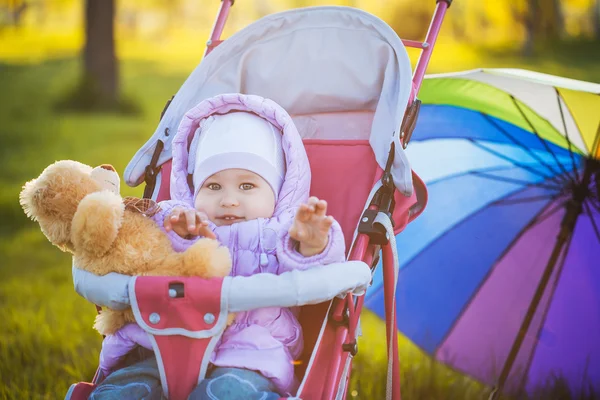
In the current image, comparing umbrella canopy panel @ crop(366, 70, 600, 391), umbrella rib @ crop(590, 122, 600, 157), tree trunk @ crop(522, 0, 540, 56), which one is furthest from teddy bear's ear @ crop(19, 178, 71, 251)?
tree trunk @ crop(522, 0, 540, 56)

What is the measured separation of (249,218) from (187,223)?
306 mm

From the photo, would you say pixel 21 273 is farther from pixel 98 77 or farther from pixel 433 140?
pixel 98 77

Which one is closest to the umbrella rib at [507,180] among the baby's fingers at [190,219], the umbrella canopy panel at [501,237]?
the umbrella canopy panel at [501,237]

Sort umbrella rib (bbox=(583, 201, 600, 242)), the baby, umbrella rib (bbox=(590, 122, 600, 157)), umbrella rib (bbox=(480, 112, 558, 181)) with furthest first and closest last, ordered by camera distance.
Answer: umbrella rib (bbox=(480, 112, 558, 181)) < umbrella rib (bbox=(583, 201, 600, 242)) < umbrella rib (bbox=(590, 122, 600, 157)) < the baby

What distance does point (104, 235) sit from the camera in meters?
2.04

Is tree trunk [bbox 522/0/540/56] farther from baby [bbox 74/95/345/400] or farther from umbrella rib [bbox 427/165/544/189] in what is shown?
baby [bbox 74/95/345/400]

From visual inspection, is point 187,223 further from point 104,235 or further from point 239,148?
point 239,148

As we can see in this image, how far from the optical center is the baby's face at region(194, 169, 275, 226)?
243cm

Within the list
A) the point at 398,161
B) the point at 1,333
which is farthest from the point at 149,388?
the point at 1,333

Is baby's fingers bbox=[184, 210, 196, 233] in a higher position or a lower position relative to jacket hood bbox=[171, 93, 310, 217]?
lower

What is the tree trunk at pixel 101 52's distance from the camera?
9.95m

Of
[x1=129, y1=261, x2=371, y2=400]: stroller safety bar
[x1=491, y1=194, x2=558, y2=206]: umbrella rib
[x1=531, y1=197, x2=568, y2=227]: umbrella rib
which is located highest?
[x1=491, y1=194, x2=558, y2=206]: umbrella rib

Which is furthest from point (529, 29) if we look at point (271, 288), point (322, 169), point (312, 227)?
point (271, 288)

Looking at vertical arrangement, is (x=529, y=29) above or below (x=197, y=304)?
above
